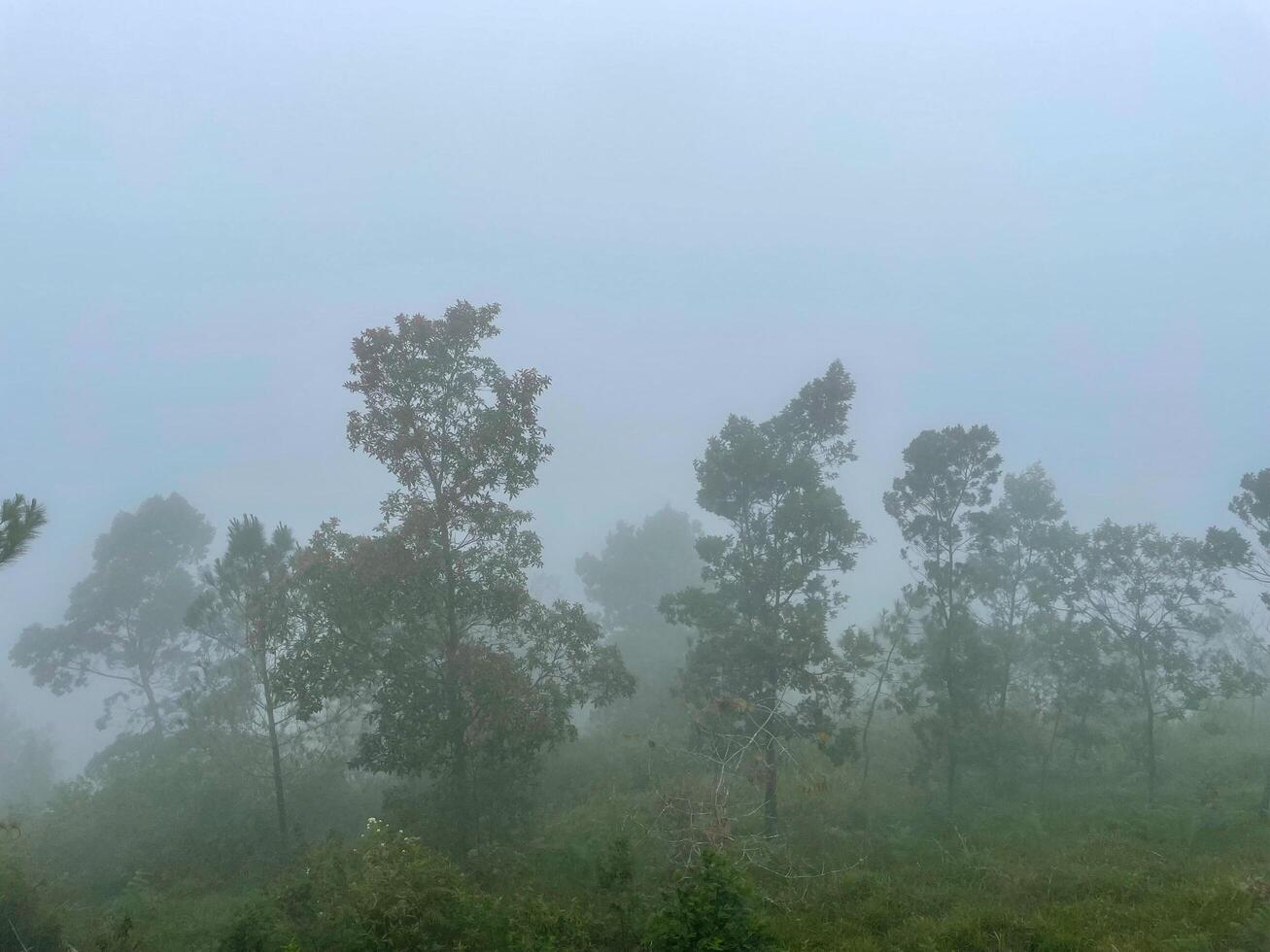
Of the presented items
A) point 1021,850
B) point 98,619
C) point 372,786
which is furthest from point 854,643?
point 98,619

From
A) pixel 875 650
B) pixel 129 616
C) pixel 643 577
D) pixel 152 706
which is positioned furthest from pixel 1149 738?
pixel 129 616

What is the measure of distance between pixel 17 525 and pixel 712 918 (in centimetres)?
1151

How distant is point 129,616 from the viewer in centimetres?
3828

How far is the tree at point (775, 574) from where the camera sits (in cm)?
1938

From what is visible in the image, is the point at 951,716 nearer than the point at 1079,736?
Yes

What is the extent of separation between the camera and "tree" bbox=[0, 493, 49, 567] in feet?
38.5

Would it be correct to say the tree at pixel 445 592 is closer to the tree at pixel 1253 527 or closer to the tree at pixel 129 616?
the tree at pixel 1253 527

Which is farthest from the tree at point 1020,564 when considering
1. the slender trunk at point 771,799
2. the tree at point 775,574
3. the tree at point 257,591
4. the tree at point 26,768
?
the tree at point 26,768

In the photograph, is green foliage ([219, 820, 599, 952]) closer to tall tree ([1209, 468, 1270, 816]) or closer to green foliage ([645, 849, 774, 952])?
green foliage ([645, 849, 774, 952])

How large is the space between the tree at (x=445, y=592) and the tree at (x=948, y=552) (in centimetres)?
1065

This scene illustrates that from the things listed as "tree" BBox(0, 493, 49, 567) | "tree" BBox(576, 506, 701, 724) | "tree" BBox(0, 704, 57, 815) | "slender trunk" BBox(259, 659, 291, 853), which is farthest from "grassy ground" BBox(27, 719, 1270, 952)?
"tree" BBox(0, 704, 57, 815)

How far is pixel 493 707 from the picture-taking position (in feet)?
55.9

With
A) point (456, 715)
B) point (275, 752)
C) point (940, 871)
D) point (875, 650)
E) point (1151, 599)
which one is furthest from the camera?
point (1151, 599)

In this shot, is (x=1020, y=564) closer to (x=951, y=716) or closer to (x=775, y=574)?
(x=951, y=716)
